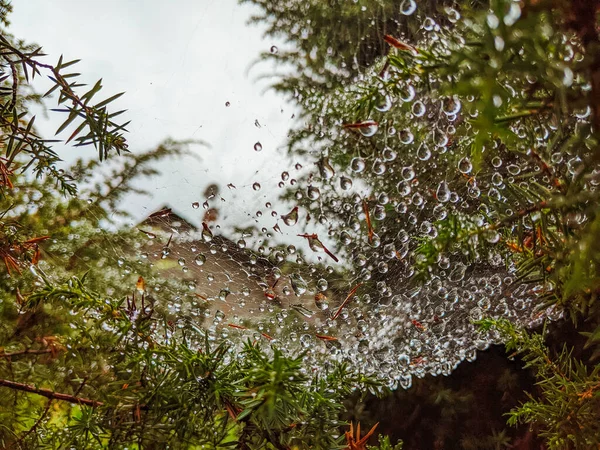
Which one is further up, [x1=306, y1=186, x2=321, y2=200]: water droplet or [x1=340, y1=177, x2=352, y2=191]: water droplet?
[x1=340, y1=177, x2=352, y2=191]: water droplet

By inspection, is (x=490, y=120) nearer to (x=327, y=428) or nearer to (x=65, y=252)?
(x=327, y=428)

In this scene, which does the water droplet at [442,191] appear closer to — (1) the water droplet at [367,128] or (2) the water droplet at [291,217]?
(1) the water droplet at [367,128]

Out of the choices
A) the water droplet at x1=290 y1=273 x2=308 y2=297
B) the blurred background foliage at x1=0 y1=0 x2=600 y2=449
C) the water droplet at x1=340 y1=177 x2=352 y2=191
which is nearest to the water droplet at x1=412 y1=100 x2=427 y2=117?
the blurred background foliage at x1=0 y1=0 x2=600 y2=449

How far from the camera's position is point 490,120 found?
5.8 inches

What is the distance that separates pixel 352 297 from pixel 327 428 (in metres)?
0.41

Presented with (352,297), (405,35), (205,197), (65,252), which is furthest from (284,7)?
(65,252)

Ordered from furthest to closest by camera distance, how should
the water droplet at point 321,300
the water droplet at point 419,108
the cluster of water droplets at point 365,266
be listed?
the water droplet at point 321,300
the cluster of water droplets at point 365,266
the water droplet at point 419,108

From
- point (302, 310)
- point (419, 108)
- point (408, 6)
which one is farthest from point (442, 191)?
point (302, 310)

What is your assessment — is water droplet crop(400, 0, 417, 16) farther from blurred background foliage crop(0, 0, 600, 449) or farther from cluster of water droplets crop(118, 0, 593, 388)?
cluster of water droplets crop(118, 0, 593, 388)

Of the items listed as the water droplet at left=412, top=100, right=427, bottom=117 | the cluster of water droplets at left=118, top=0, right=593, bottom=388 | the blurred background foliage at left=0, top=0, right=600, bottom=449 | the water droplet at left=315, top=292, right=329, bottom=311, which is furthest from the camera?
the water droplet at left=315, top=292, right=329, bottom=311

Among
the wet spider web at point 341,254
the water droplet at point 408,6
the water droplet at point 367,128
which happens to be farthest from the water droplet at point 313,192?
the water droplet at point 408,6

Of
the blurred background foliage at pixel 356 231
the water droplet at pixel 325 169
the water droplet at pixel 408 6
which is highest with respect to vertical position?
the water droplet at pixel 408 6

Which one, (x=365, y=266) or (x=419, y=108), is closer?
(x=419, y=108)

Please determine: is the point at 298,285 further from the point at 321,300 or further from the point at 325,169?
the point at 325,169
